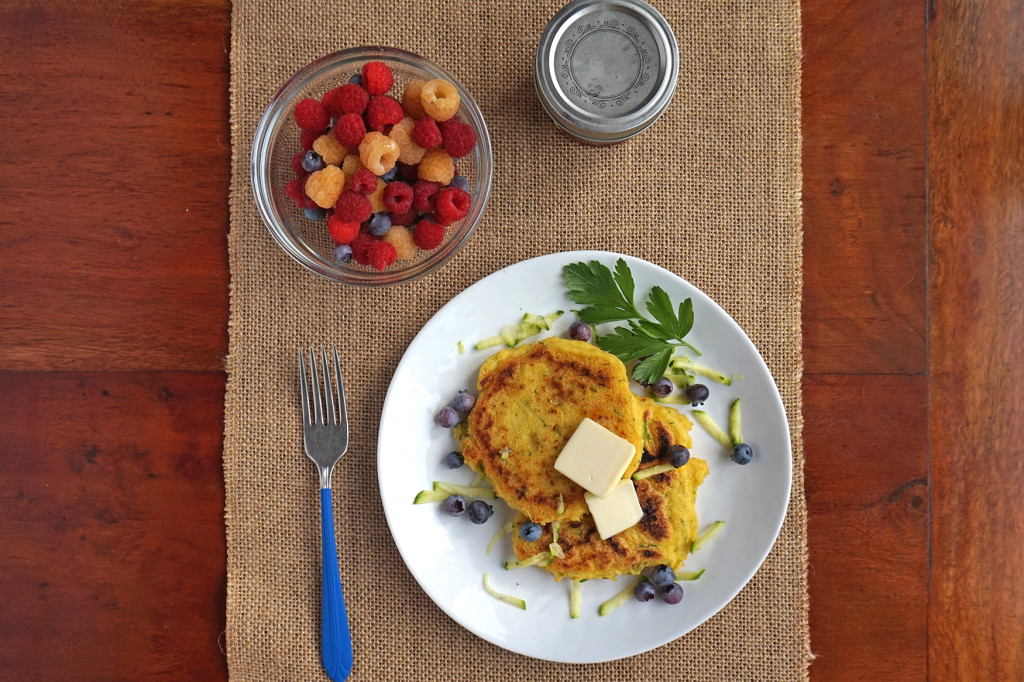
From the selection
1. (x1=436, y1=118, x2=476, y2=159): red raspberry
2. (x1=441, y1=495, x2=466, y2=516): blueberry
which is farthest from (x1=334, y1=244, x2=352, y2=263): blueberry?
(x1=441, y1=495, x2=466, y2=516): blueberry

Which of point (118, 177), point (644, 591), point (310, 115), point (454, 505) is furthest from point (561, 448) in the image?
point (118, 177)

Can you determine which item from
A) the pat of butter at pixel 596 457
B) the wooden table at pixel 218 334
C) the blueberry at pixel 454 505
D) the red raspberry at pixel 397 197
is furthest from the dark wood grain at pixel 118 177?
the pat of butter at pixel 596 457

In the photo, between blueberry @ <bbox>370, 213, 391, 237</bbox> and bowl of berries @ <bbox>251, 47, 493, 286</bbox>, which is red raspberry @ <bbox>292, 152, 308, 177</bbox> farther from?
blueberry @ <bbox>370, 213, 391, 237</bbox>

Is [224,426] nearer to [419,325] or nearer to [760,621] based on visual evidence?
[419,325]

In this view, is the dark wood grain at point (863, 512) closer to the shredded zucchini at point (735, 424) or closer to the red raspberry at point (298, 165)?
the shredded zucchini at point (735, 424)

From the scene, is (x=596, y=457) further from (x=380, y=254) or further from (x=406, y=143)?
(x=406, y=143)

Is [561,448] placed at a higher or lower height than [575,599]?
higher
